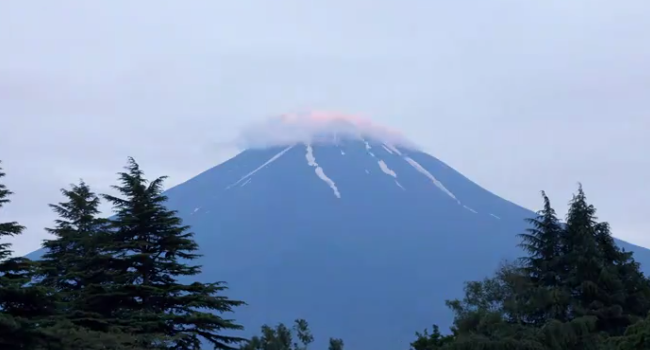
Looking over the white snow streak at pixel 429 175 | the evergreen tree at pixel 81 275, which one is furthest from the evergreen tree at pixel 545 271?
the white snow streak at pixel 429 175

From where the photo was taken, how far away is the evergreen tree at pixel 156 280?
1661cm

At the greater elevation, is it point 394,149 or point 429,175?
point 394,149

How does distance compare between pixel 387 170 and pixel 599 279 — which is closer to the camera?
pixel 599 279

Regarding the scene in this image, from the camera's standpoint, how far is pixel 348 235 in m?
101

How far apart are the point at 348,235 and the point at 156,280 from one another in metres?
83.2

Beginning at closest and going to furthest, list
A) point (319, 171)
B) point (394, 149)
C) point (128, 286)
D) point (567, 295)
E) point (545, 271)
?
point (128, 286), point (567, 295), point (545, 271), point (319, 171), point (394, 149)

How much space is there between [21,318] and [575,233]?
12632mm

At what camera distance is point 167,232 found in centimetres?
1831

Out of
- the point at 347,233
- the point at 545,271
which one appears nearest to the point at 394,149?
the point at 347,233

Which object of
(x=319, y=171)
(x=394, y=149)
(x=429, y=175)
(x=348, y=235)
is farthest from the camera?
(x=394, y=149)

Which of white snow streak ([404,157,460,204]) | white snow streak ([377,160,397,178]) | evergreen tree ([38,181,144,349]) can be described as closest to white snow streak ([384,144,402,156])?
white snow streak ([404,157,460,204])

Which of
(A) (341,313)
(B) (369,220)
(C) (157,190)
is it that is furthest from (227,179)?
(C) (157,190)

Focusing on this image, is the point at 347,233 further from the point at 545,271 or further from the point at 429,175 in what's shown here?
the point at 545,271

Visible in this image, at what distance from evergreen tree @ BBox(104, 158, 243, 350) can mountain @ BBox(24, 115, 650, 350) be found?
59.4 meters
